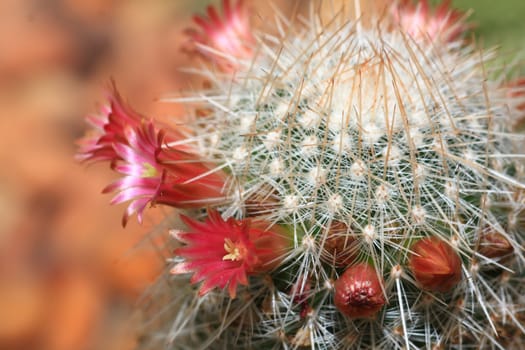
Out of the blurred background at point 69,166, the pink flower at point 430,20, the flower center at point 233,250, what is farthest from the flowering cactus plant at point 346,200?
the blurred background at point 69,166

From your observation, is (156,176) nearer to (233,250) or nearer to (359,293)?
(233,250)

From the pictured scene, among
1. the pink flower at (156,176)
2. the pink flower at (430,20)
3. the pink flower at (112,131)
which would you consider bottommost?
the pink flower at (156,176)

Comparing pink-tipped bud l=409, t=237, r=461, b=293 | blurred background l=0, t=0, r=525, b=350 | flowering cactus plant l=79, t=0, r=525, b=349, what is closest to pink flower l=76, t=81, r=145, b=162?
flowering cactus plant l=79, t=0, r=525, b=349

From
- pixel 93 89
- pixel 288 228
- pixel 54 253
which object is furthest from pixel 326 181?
pixel 93 89

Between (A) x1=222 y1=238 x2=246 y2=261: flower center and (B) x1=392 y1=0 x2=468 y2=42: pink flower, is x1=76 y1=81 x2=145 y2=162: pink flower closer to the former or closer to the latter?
(A) x1=222 y1=238 x2=246 y2=261: flower center

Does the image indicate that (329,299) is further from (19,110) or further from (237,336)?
(19,110)

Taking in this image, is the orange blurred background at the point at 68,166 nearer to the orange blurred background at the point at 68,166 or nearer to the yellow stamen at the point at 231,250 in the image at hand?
the orange blurred background at the point at 68,166

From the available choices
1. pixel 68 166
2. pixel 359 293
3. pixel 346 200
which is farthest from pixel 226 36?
pixel 68 166

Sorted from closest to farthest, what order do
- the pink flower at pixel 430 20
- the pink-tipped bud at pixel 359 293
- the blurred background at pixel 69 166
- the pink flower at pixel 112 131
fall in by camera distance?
the pink-tipped bud at pixel 359 293, the pink flower at pixel 112 131, the pink flower at pixel 430 20, the blurred background at pixel 69 166
